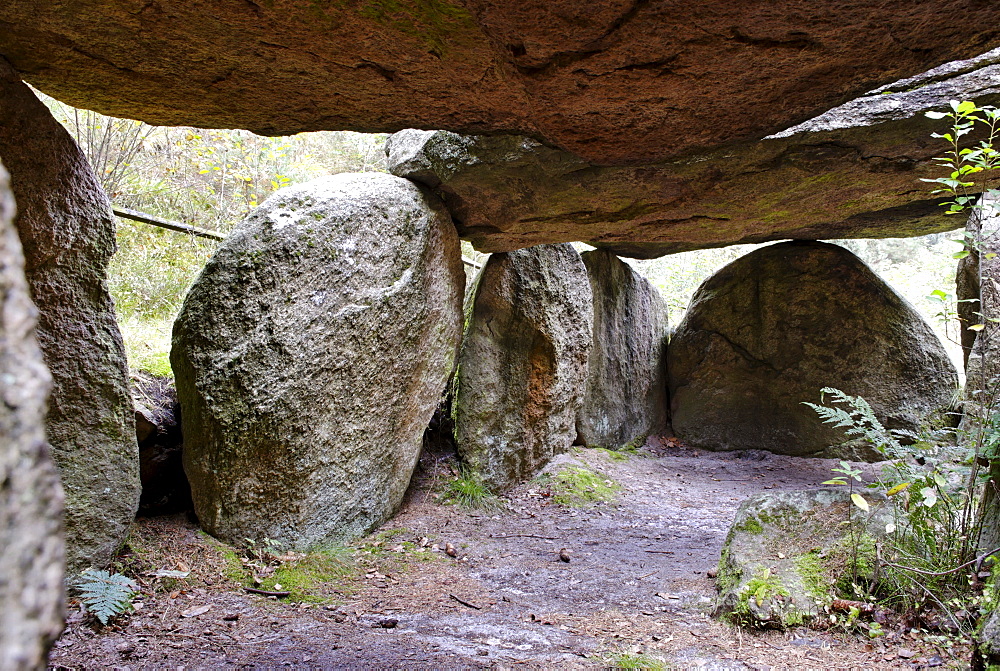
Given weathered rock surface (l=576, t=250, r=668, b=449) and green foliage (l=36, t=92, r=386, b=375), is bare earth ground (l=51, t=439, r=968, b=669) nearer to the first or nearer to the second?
green foliage (l=36, t=92, r=386, b=375)

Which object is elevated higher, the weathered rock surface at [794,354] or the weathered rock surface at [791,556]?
the weathered rock surface at [794,354]

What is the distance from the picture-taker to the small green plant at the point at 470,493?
5.20m

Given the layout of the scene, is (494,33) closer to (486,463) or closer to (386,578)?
(386,578)

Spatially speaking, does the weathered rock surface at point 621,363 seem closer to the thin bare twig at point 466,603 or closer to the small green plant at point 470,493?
the small green plant at point 470,493

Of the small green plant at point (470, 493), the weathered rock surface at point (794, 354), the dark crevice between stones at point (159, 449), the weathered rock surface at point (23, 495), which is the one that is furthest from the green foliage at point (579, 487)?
the weathered rock surface at point (23, 495)

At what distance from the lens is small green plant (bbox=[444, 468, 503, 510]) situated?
520cm

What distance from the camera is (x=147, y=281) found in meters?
5.75

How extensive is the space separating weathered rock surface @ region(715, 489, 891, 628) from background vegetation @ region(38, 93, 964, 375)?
1.09m

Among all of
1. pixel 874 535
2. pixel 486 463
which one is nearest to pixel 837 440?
pixel 486 463

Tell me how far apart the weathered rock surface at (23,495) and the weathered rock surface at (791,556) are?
111 inches

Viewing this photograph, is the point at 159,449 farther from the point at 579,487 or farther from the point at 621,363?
the point at 621,363

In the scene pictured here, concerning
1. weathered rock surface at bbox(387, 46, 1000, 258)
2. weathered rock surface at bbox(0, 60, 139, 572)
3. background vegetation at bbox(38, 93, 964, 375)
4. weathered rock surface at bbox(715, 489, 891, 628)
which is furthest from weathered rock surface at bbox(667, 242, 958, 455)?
weathered rock surface at bbox(0, 60, 139, 572)

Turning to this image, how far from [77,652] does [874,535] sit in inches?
137

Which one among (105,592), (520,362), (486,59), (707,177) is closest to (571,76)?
(486,59)
